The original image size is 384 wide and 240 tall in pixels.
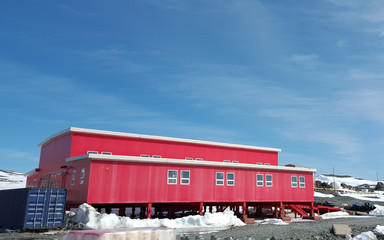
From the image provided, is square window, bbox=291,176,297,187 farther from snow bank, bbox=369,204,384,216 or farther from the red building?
snow bank, bbox=369,204,384,216

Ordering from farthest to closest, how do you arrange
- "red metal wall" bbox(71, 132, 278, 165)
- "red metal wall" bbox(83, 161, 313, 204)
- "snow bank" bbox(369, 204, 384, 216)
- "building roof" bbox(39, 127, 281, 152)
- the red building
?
"snow bank" bbox(369, 204, 384, 216) → "red metal wall" bbox(71, 132, 278, 165) → "building roof" bbox(39, 127, 281, 152) → the red building → "red metal wall" bbox(83, 161, 313, 204)

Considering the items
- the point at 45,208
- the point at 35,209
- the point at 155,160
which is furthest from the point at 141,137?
the point at 35,209

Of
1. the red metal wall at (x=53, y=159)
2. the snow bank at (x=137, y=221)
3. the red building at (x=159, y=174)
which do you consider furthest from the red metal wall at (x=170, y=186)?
the red metal wall at (x=53, y=159)

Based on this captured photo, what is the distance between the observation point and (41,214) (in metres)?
19.4

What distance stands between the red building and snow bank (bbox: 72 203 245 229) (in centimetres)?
132

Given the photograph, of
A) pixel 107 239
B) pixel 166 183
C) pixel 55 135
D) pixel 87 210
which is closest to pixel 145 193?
pixel 166 183

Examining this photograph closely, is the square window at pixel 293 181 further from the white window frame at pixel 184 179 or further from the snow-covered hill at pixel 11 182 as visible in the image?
the snow-covered hill at pixel 11 182

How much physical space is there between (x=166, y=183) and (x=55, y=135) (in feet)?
35.8

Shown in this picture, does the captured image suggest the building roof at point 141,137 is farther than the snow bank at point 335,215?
No

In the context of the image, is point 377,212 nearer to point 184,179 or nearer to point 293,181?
point 293,181

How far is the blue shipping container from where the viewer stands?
19.0 meters

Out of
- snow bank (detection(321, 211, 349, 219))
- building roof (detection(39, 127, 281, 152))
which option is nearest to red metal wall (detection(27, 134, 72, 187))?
building roof (detection(39, 127, 281, 152))

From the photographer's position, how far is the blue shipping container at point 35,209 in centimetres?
1903

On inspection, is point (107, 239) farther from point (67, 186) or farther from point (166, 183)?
point (67, 186)
